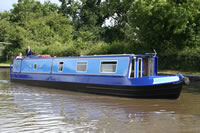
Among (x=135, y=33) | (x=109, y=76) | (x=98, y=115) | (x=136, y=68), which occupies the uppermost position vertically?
(x=135, y=33)

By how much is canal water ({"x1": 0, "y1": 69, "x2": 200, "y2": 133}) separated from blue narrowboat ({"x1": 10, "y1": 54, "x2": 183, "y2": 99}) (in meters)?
0.41

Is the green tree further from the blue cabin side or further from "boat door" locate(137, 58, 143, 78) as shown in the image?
"boat door" locate(137, 58, 143, 78)

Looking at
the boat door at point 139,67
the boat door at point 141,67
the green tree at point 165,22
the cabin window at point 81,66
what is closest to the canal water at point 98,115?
the boat door at point 141,67

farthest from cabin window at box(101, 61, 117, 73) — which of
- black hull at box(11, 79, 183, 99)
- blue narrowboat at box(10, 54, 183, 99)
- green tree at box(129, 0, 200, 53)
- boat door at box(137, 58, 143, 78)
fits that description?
green tree at box(129, 0, 200, 53)

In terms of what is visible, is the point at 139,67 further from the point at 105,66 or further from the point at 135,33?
the point at 135,33

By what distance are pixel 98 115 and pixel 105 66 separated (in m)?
4.31

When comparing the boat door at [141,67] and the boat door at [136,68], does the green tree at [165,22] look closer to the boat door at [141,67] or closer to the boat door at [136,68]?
the boat door at [141,67]

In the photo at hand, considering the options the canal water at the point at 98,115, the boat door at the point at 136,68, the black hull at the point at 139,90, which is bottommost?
the canal water at the point at 98,115

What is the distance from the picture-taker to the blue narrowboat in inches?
416

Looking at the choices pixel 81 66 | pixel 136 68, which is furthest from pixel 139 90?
pixel 81 66

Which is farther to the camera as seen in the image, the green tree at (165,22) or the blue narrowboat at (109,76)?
the green tree at (165,22)

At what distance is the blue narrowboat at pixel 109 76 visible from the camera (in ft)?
34.7

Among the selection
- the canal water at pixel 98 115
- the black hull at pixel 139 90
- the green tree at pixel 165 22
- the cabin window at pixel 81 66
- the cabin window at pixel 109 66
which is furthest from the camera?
the green tree at pixel 165 22

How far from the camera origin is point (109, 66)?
1198 centimetres
